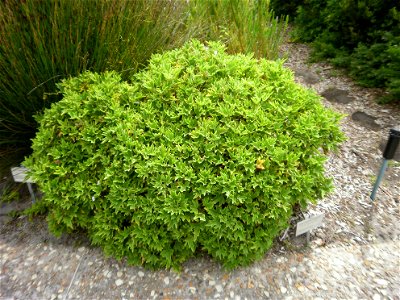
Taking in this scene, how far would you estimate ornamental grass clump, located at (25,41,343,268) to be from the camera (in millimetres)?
1758

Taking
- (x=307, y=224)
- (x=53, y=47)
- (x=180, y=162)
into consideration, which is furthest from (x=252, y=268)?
(x=53, y=47)

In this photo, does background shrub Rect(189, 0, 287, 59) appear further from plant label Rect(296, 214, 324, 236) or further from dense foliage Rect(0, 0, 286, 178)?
plant label Rect(296, 214, 324, 236)

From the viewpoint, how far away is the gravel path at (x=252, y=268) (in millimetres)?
1876

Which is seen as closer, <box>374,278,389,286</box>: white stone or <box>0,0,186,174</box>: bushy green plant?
<box>374,278,389,286</box>: white stone

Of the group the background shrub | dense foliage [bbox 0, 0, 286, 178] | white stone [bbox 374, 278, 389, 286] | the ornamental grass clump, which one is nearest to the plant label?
the ornamental grass clump

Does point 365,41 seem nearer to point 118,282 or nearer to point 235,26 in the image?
point 235,26

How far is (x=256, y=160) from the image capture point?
1.81 meters

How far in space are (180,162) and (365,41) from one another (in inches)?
144

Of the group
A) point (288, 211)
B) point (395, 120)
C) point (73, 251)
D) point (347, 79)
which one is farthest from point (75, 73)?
point (347, 79)

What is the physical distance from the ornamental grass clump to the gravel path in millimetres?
119

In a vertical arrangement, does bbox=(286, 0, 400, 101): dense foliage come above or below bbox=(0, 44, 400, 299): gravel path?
above

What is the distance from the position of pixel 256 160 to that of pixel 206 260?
28.1 inches

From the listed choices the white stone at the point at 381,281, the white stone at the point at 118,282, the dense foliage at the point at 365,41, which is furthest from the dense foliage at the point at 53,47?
the dense foliage at the point at 365,41

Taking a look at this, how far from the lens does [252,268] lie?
6.57 feet
